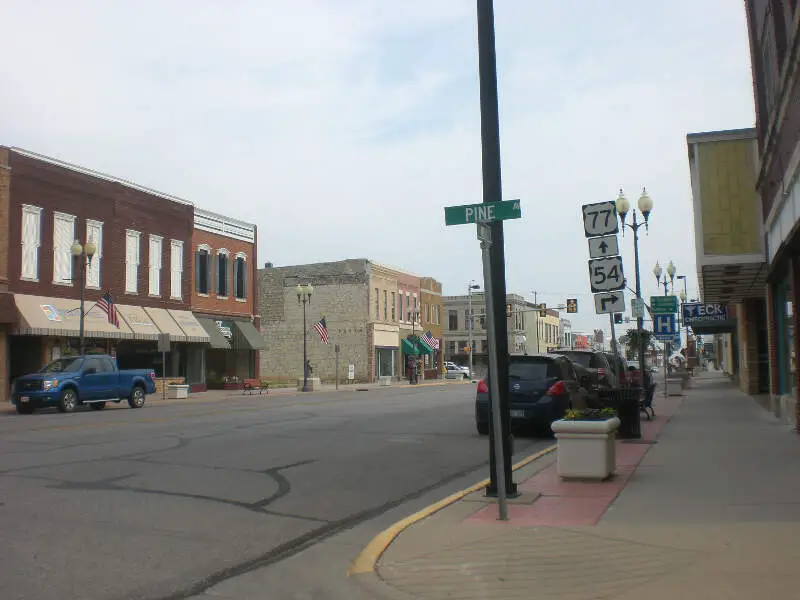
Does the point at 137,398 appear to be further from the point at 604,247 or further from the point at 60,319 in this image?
the point at 604,247

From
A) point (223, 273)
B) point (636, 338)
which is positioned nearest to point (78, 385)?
point (223, 273)

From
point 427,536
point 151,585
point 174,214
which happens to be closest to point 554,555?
point 427,536

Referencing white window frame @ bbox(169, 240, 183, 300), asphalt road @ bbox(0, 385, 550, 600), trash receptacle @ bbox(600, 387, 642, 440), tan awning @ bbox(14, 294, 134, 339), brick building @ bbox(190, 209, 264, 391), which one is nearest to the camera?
asphalt road @ bbox(0, 385, 550, 600)

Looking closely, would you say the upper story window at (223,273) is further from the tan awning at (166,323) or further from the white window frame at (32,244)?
the white window frame at (32,244)

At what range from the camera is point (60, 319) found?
1233 inches

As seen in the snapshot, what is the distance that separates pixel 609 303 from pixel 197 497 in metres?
7.60

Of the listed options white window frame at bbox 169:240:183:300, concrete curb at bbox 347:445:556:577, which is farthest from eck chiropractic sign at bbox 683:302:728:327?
concrete curb at bbox 347:445:556:577

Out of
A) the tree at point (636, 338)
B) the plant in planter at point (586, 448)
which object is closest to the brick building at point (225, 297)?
the tree at point (636, 338)

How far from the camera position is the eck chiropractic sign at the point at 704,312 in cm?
3534

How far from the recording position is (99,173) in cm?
3534

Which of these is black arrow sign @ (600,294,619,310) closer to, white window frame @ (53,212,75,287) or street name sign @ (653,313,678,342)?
street name sign @ (653,313,678,342)

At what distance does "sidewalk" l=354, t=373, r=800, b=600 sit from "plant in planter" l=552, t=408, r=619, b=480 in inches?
7.3

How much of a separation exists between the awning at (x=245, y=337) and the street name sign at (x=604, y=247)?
33289mm

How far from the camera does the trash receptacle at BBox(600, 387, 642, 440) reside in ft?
47.2
